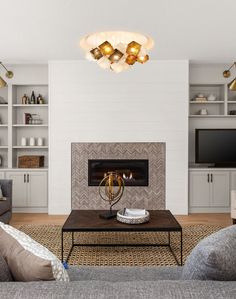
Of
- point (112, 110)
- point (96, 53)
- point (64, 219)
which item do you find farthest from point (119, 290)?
point (112, 110)

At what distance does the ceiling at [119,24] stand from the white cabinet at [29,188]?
1980 millimetres

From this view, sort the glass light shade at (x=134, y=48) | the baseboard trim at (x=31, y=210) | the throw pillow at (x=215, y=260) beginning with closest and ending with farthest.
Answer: the throw pillow at (x=215, y=260) < the glass light shade at (x=134, y=48) < the baseboard trim at (x=31, y=210)

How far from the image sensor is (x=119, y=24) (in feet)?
12.4

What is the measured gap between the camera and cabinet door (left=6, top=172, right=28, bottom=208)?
5.61 meters

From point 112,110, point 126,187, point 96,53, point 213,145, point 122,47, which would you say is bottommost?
point 126,187

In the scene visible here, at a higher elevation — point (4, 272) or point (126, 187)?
point (4, 272)

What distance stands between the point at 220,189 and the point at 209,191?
19cm

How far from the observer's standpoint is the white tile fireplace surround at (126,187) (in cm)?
557

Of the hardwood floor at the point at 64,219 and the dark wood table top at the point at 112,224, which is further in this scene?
the hardwood floor at the point at 64,219

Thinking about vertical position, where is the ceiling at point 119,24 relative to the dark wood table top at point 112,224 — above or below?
above

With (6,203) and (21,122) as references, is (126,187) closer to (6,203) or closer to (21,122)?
(6,203)

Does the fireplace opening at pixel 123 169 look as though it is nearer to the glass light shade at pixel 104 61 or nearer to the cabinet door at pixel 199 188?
the cabinet door at pixel 199 188

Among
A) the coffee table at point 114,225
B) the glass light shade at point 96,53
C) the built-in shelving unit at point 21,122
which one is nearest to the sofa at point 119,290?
the coffee table at point 114,225

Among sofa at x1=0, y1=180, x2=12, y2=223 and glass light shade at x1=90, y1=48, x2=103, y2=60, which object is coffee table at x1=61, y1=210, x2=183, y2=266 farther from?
glass light shade at x1=90, y1=48, x2=103, y2=60
